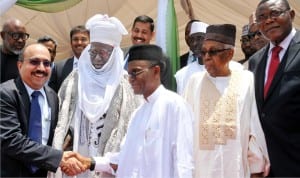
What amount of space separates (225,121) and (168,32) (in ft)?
7.60

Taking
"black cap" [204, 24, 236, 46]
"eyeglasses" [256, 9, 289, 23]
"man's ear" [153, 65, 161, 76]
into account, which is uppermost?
"eyeglasses" [256, 9, 289, 23]

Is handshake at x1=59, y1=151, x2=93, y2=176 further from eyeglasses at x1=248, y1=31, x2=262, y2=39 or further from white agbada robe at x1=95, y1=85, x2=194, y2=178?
eyeglasses at x1=248, y1=31, x2=262, y2=39

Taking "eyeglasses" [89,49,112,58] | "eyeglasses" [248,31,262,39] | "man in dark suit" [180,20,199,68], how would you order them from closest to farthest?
"eyeglasses" [89,49,112,58], "eyeglasses" [248,31,262,39], "man in dark suit" [180,20,199,68]

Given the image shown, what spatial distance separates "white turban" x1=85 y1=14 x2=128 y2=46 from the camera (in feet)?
14.9

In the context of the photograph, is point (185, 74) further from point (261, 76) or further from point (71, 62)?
point (261, 76)

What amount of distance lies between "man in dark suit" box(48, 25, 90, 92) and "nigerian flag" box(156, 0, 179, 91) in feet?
2.79

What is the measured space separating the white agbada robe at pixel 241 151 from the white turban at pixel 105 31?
3.41 feet

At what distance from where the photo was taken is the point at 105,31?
457 centimetres

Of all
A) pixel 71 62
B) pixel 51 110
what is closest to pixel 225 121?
pixel 51 110

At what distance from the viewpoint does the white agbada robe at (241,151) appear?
3.83 metres

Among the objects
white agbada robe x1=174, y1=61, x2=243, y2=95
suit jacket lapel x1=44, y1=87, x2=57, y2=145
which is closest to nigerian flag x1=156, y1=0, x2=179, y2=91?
white agbada robe x1=174, y1=61, x2=243, y2=95

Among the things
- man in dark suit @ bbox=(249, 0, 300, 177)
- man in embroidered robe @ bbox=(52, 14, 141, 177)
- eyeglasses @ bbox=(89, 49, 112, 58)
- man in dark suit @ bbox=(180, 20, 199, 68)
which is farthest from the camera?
man in dark suit @ bbox=(180, 20, 199, 68)

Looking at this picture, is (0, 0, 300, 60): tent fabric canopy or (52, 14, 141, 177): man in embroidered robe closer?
(52, 14, 141, 177): man in embroidered robe

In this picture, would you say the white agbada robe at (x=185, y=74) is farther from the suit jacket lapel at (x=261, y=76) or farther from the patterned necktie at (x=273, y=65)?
the patterned necktie at (x=273, y=65)
